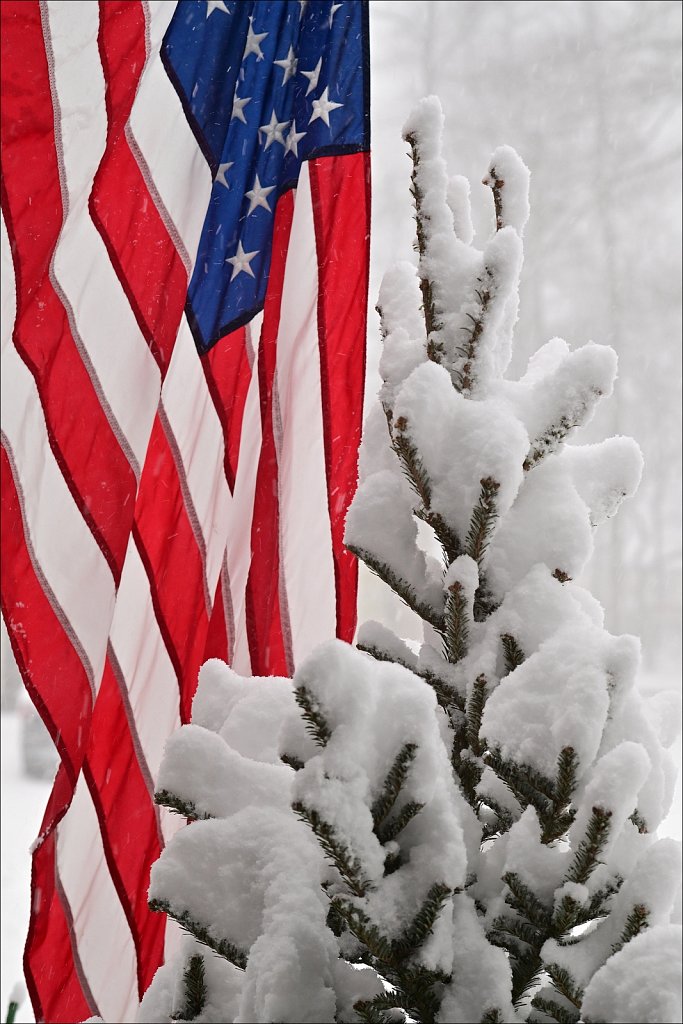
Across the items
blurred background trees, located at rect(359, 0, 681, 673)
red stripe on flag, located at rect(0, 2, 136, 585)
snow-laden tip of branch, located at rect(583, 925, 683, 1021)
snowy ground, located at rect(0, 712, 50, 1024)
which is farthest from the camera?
blurred background trees, located at rect(359, 0, 681, 673)

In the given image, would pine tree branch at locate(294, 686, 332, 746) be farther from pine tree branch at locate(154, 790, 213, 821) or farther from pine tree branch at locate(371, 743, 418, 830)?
pine tree branch at locate(154, 790, 213, 821)

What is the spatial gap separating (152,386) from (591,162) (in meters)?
2.63

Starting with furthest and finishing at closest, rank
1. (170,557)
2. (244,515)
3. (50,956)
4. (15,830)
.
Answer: (15,830) < (244,515) < (170,557) < (50,956)

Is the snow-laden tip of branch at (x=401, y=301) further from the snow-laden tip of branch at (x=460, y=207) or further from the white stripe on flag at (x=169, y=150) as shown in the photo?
the white stripe on flag at (x=169, y=150)

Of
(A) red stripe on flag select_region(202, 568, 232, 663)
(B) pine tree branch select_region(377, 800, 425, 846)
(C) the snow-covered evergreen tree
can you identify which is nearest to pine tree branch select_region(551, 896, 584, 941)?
(C) the snow-covered evergreen tree

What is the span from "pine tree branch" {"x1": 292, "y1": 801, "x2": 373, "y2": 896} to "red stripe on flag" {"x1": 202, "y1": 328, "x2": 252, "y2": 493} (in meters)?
1.28

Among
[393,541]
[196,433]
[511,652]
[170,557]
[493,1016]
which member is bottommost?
[493,1016]

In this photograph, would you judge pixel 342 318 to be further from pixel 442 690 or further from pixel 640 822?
pixel 640 822

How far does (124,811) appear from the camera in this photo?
5.32 ft

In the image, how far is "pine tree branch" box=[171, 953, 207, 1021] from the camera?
0.65 metres

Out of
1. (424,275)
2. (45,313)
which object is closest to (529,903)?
(424,275)

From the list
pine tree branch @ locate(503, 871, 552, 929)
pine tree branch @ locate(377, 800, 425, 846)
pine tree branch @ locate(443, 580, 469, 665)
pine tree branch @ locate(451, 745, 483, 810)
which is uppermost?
pine tree branch @ locate(443, 580, 469, 665)

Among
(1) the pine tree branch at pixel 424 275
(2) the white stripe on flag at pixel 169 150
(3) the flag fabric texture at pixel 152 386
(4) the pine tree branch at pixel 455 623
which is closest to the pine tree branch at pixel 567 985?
(4) the pine tree branch at pixel 455 623

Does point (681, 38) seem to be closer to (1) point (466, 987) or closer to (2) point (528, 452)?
(2) point (528, 452)
